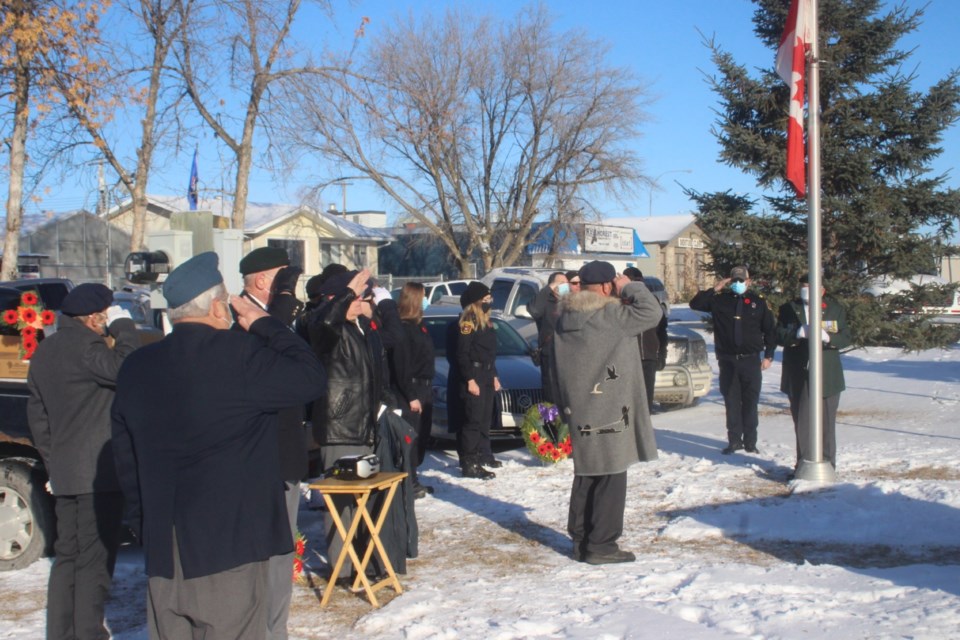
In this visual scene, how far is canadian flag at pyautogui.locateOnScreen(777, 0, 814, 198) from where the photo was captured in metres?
9.08

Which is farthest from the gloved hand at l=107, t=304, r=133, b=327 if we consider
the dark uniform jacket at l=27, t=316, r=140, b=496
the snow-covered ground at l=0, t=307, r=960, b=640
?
the snow-covered ground at l=0, t=307, r=960, b=640

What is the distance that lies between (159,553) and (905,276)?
37.4 ft

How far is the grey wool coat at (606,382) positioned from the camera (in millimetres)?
6426

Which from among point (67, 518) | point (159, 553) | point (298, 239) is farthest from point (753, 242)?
point (298, 239)

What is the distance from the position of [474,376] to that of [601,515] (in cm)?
329

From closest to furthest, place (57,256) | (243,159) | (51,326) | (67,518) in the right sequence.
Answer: (67,518), (51,326), (243,159), (57,256)

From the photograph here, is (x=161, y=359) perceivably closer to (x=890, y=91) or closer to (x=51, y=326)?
(x=51, y=326)

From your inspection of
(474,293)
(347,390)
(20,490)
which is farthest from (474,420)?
(20,490)

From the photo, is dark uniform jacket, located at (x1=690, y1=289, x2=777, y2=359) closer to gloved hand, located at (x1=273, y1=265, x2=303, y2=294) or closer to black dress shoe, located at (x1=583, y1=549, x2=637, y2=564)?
black dress shoe, located at (x1=583, y1=549, x2=637, y2=564)

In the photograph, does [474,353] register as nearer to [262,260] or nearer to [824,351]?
[824,351]

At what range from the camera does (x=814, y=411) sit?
8.55 metres

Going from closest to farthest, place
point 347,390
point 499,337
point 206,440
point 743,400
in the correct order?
point 206,440 → point 347,390 → point 743,400 → point 499,337

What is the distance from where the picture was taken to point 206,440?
351cm

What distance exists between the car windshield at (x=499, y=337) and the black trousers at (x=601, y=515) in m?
5.82
